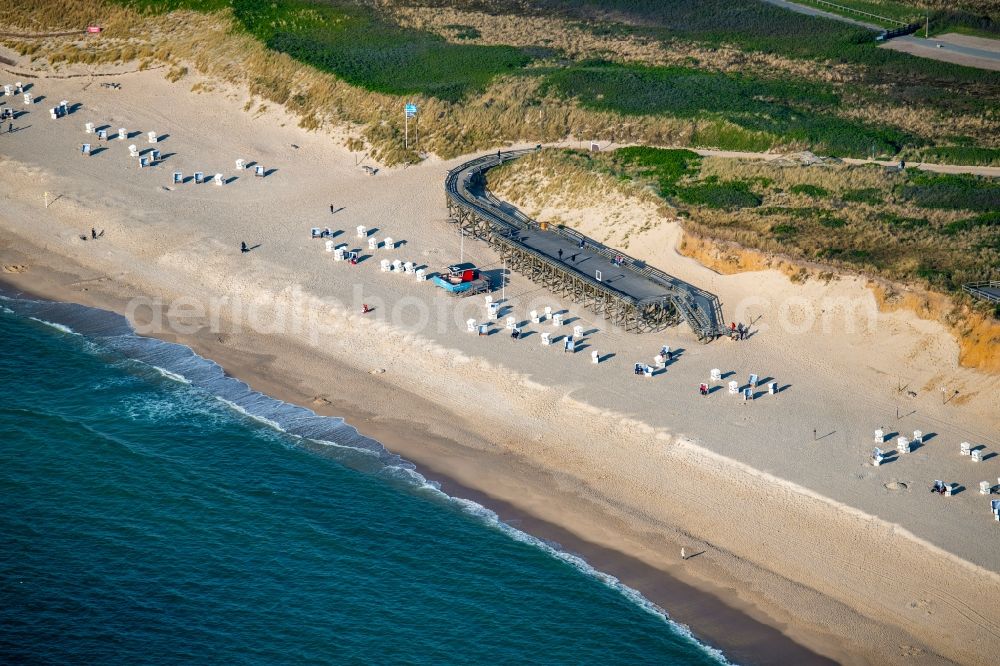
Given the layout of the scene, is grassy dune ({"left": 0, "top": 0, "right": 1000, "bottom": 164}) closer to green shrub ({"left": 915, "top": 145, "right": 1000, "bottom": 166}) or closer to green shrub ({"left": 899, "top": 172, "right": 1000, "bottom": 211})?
green shrub ({"left": 915, "top": 145, "right": 1000, "bottom": 166})

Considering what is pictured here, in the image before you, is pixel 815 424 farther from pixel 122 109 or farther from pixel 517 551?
pixel 122 109

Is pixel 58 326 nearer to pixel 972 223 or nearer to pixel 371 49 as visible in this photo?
pixel 371 49

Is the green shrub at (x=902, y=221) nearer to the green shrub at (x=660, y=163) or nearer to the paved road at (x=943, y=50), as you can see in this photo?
the green shrub at (x=660, y=163)

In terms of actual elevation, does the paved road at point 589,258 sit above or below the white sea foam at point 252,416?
above

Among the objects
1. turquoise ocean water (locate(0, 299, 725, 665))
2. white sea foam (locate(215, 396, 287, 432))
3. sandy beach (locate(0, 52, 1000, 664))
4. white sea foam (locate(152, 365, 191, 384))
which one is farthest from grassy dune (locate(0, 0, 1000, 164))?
turquoise ocean water (locate(0, 299, 725, 665))

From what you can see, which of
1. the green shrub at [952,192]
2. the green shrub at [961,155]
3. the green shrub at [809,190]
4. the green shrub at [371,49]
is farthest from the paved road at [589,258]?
the green shrub at [961,155]
